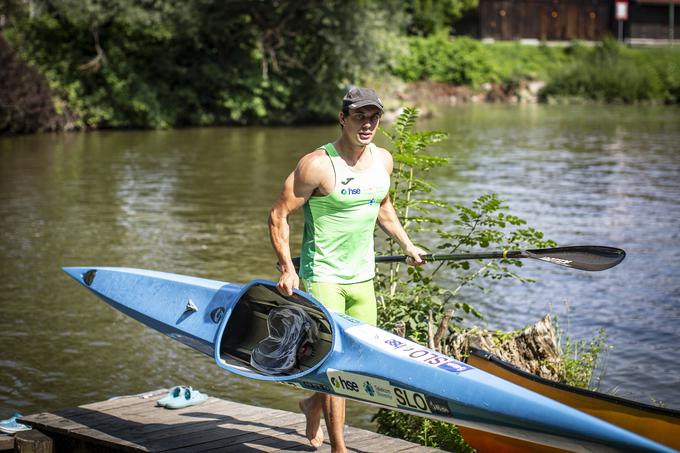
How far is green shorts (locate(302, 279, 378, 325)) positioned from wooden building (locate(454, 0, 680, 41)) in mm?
62858

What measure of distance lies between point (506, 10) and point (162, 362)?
61.2 meters

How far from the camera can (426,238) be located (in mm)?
15156

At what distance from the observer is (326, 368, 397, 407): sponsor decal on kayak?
5.80 meters

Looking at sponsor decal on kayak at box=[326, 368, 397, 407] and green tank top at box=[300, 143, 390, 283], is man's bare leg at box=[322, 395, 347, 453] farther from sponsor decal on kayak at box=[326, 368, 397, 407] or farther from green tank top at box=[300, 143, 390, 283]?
green tank top at box=[300, 143, 390, 283]

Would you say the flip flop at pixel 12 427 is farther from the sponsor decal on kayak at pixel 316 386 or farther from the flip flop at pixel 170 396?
the sponsor decal on kayak at pixel 316 386

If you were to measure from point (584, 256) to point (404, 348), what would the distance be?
139cm

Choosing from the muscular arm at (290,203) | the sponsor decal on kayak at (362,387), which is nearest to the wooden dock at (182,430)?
the sponsor decal on kayak at (362,387)

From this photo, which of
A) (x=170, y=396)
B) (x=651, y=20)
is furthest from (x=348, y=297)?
(x=651, y=20)

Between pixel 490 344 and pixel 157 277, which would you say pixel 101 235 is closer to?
pixel 157 277

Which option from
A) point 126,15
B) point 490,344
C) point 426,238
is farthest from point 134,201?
point 126,15

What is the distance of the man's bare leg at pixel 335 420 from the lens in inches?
239

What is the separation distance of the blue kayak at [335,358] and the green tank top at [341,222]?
240 mm

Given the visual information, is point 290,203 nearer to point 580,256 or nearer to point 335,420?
point 335,420

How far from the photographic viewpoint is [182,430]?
672cm
